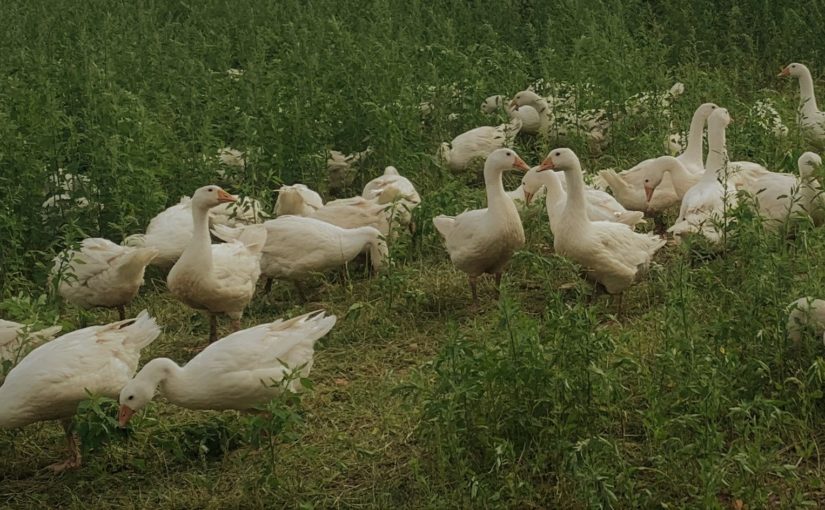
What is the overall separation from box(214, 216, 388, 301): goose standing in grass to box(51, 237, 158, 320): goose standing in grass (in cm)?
76

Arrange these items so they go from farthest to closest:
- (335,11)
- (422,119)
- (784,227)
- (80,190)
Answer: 1. (335,11)
2. (422,119)
3. (80,190)
4. (784,227)

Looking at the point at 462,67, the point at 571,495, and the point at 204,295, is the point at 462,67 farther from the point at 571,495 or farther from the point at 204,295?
the point at 571,495

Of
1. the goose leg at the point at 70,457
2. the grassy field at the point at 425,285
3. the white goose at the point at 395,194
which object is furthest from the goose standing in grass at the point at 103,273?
the white goose at the point at 395,194

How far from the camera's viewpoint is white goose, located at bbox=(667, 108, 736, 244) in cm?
771

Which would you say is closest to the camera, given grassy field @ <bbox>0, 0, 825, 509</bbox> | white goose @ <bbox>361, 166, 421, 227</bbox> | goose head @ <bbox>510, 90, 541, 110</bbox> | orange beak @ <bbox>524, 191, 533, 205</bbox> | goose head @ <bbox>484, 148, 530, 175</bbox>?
grassy field @ <bbox>0, 0, 825, 509</bbox>

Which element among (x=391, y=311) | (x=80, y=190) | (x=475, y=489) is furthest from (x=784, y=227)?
(x=80, y=190)

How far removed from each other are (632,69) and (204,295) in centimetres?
516

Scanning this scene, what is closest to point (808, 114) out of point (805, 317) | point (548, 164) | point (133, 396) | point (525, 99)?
point (525, 99)

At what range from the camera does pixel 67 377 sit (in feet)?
20.5

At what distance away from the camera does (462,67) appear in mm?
11070

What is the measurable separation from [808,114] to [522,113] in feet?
7.49

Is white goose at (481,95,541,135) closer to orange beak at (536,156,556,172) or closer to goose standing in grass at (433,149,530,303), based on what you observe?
goose standing in grass at (433,149,530,303)

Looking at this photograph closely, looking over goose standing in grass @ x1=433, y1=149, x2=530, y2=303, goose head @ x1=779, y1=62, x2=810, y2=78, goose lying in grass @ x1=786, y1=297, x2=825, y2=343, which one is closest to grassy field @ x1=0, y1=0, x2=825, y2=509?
goose lying in grass @ x1=786, y1=297, x2=825, y2=343

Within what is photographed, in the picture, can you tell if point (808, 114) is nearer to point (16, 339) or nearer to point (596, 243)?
point (596, 243)
